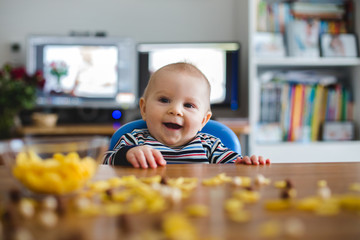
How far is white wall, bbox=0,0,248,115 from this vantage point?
110 inches

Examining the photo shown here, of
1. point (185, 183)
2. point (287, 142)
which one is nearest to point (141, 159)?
point (185, 183)

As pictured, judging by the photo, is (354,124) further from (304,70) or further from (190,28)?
(190,28)

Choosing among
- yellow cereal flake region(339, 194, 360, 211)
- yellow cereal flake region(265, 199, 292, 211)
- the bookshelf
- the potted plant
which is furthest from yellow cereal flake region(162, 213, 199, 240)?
the potted plant

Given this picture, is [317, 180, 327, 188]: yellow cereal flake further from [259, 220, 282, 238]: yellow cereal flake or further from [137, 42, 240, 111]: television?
[137, 42, 240, 111]: television

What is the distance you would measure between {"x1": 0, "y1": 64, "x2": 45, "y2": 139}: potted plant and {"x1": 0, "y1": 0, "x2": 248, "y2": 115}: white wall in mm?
373

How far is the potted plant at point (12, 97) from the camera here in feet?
8.04

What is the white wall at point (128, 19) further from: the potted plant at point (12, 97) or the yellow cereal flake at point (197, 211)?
the yellow cereal flake at point (197, 211)

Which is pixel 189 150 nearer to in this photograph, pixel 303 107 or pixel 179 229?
pixel 179 229

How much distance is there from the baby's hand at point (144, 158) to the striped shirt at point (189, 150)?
213 mm

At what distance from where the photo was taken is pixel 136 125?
1.30 metres

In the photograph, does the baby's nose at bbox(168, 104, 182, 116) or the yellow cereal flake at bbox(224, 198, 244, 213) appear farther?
the baby's nose at bbox(168, 104, 182, 116)

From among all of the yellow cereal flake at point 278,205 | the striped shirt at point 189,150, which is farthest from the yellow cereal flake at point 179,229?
the striped shirt at point 189,150

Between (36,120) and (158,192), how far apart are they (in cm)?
225

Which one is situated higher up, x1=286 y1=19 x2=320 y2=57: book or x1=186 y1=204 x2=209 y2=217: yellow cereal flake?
x1=286 y1=19 x2=320 y2=57: book
